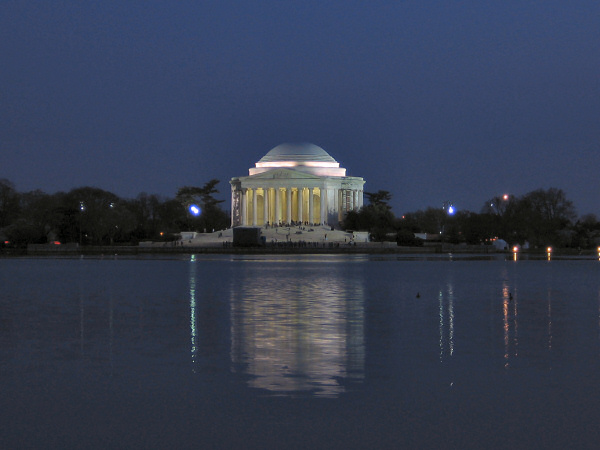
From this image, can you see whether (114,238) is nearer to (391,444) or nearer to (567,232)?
(567,232)

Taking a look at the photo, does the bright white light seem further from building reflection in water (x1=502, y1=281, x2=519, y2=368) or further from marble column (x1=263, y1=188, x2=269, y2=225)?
building reflection in water (x1=502, y1=281, x2=519, y2=368)

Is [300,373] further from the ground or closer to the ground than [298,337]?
closer to the ground

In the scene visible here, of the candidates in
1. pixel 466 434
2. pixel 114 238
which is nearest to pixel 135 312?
pixel 466 434

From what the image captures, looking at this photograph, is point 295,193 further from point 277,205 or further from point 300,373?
point 300,373

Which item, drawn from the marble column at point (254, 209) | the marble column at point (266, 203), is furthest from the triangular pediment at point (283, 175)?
the marble column at point (254, 209)

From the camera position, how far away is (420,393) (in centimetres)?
1369

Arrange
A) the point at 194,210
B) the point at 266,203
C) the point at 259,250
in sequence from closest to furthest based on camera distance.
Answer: the point at 259,250 < the point at 194,210 < the point at 266,203

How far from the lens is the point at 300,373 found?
15305 millimetres

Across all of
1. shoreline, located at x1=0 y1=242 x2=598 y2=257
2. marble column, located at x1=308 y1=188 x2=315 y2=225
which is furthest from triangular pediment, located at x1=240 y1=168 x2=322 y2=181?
shoreline, located at x1=0 y1=242 x2=598 y2=257

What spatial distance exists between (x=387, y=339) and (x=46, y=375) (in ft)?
24.8

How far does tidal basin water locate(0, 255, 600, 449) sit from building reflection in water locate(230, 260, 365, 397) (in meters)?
0.05

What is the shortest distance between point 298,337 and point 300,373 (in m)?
4.91

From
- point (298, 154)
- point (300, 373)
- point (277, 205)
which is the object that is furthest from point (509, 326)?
point (298, 154)

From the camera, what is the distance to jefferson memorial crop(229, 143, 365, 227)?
159250 mm
